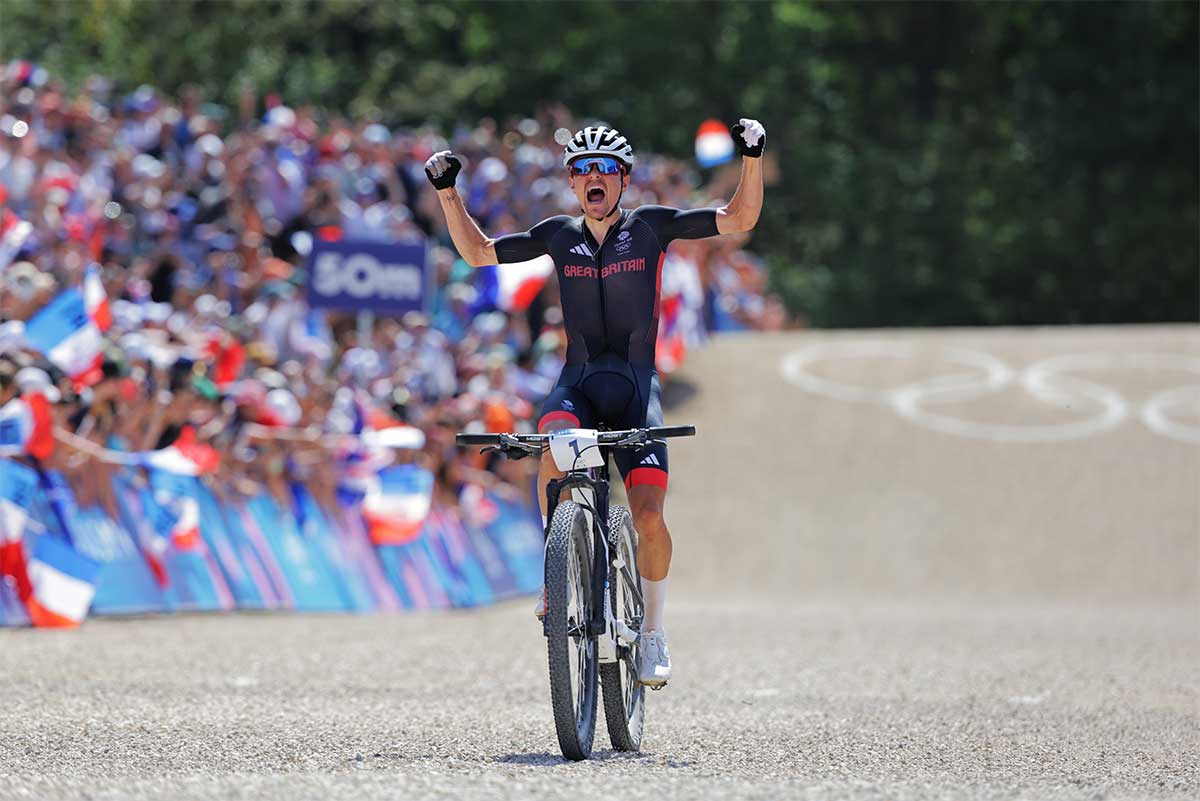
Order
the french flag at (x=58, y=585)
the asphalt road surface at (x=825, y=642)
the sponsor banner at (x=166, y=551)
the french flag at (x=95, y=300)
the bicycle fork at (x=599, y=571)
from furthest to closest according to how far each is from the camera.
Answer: the french flag at (x=95, y=300), the sponsor banner at (x=166, y=551), the french flag at (x=58, y=585), the bicycle fork at (x=599, y=571), the asphalt road surface at (x=825, y=642)

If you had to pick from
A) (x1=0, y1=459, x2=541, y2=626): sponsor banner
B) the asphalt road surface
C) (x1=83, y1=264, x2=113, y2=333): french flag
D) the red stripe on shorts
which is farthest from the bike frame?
(x1=83, y1=264, x2=113, y2=333): french flag

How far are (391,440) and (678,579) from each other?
15.7 feet

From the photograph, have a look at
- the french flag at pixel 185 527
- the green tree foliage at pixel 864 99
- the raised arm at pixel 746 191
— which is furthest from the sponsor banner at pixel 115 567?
the green tree foliage at pixel 864 99

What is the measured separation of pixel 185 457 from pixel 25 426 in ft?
4.93

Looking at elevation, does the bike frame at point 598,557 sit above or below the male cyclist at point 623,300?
below

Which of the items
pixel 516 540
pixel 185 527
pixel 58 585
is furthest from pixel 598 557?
pixel 516 540

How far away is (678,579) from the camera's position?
18.4 m

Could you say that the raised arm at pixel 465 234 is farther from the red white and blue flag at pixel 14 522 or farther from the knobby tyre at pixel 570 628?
the red white and blue flag at pixel 14 522

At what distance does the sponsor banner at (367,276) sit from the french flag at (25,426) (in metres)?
3.84

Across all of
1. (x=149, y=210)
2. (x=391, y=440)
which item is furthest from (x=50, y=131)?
(x=391, y=440)

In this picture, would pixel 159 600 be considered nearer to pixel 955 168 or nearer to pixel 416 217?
pixel 416 217

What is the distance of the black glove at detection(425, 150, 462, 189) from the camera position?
7.18 m

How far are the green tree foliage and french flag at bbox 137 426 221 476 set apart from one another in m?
24.3

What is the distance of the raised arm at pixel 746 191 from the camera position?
7.12 m
